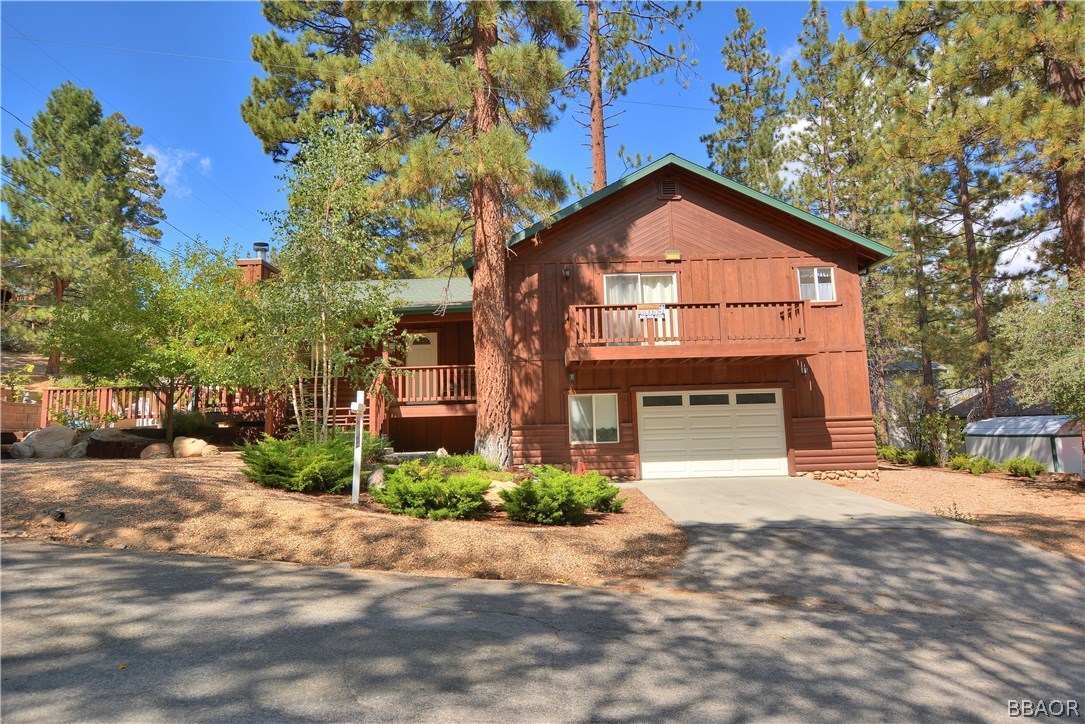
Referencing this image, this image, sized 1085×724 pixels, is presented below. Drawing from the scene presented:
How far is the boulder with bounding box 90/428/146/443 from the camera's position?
13438mm

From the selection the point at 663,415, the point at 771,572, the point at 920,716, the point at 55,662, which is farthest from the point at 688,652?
the point at 663,415

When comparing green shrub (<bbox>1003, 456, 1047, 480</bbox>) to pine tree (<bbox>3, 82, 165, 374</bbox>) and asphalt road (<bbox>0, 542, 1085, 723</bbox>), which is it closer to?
asphalt road (<bbox>0, 542, 1085, 723</bbox>)

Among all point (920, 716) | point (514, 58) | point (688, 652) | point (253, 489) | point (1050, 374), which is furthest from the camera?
point (514, 58)

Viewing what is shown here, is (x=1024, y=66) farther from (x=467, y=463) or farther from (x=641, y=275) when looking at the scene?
(x=467, y=463)

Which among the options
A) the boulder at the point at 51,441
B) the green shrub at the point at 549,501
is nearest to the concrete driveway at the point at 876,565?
the green shrub at the point at 549,501

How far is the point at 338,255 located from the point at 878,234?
80.4 feet

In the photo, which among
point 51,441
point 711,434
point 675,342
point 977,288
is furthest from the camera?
point 977,288

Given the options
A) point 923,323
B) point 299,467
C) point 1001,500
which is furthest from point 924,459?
point 299,467

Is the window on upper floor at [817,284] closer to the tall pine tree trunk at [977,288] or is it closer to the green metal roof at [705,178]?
the green metal roof at [705,178]

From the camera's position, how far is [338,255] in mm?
10219

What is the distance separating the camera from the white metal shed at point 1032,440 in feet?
58.0

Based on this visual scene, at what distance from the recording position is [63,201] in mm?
27484

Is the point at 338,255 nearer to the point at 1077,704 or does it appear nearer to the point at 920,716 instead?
the point at 920,716

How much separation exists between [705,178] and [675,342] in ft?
14.6
